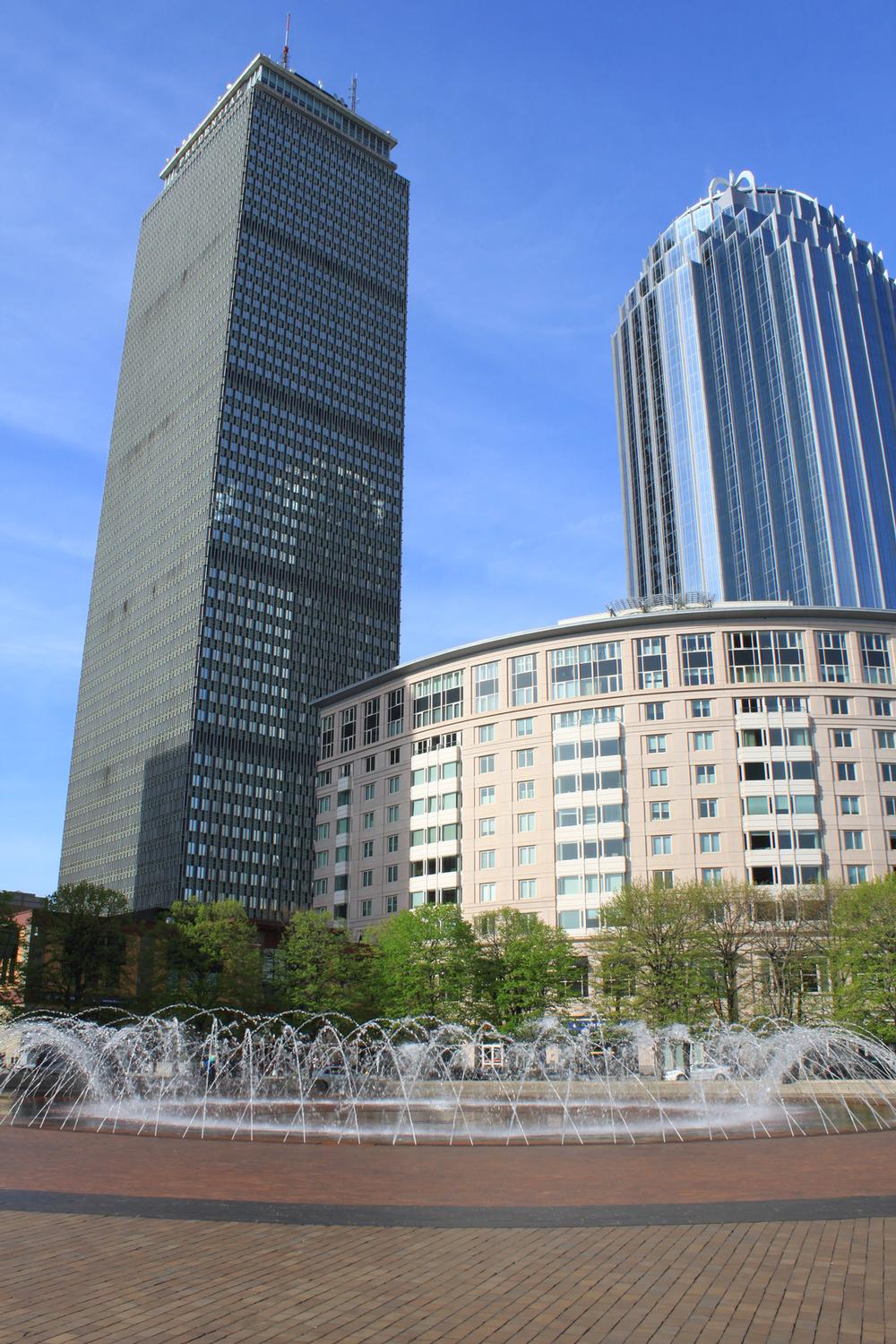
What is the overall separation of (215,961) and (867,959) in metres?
42.4

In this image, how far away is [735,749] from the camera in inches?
3386

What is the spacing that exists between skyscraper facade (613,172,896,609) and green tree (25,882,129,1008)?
417 feet

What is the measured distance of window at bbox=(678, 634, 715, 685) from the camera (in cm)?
8900

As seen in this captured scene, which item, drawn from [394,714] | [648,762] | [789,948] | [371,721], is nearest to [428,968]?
[789,948]

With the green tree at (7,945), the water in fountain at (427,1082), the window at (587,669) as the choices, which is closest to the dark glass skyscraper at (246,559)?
the window at (587,669)

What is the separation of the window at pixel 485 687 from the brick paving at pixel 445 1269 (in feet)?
251

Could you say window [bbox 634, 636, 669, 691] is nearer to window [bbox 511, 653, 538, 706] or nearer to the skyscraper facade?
window [bbox 511, 653, 538, 706]

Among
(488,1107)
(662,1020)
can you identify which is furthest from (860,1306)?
(662,1020)

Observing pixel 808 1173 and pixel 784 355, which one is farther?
pixel 784 355

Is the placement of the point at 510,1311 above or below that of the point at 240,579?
below

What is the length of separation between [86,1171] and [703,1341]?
47.4 feet

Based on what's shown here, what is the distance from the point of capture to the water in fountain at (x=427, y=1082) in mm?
30266

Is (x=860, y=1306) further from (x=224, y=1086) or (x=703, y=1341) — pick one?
(x=224, y=1086)

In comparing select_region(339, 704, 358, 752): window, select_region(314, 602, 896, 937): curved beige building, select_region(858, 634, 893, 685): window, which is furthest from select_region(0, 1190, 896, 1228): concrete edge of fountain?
select_region(339, 704, 358, 752): window
